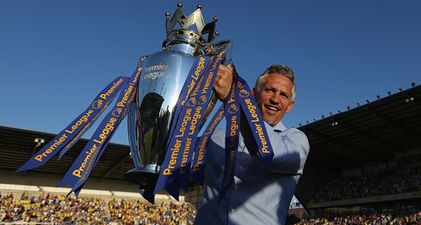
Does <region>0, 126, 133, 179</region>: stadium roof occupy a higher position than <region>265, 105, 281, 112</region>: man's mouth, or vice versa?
<region>0, 126, 133, 179</region>: stadium roof

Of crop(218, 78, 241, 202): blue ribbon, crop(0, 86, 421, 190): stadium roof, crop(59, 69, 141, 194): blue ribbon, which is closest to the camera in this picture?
crop(218, 78, 241, 202): blue ribbon

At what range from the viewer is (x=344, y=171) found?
38281mm

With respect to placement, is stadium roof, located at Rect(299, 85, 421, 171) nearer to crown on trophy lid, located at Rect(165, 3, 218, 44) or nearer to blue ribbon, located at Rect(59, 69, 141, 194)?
crown on trophy lid, located at Rect(165, 3, 218, 44)

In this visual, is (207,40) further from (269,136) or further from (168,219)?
(168,219)

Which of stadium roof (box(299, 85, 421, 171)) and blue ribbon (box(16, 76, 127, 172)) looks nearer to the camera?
blue ribbon (box(16, 76, 127, 172))

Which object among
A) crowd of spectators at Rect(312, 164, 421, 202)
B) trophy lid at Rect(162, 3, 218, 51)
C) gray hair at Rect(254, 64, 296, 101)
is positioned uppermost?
crowd of spectators at Rect(312, 164, 421, 202)

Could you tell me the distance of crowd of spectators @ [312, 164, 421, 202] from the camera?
1156 inches

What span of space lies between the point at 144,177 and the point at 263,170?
60cm

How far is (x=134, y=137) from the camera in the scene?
87.3 inches

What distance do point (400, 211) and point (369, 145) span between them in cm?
546

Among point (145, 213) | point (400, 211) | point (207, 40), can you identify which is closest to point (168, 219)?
point (145, 213)

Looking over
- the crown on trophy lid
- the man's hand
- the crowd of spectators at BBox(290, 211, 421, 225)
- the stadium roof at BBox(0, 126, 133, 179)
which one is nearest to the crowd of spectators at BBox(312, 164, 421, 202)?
the crowd of spectators at BBox(290, 211, 421, 225)

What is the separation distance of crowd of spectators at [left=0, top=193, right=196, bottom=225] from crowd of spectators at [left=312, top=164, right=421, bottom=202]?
44.2 feet

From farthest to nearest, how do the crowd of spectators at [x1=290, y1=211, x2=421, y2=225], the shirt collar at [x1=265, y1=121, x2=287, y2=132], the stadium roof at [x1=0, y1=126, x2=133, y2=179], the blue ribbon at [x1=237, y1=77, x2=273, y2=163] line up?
the crowd of spectators at [x1=290, y1=211, x2=421, y2=225], the stadium roof at [x1=0, y1=126, x2=133, y2=179], the shirt collar at [x1=265, y1=121, x2=287, y2=132], the blue ribbon at [x1=237, y1=77, x2=273, y2=163]
